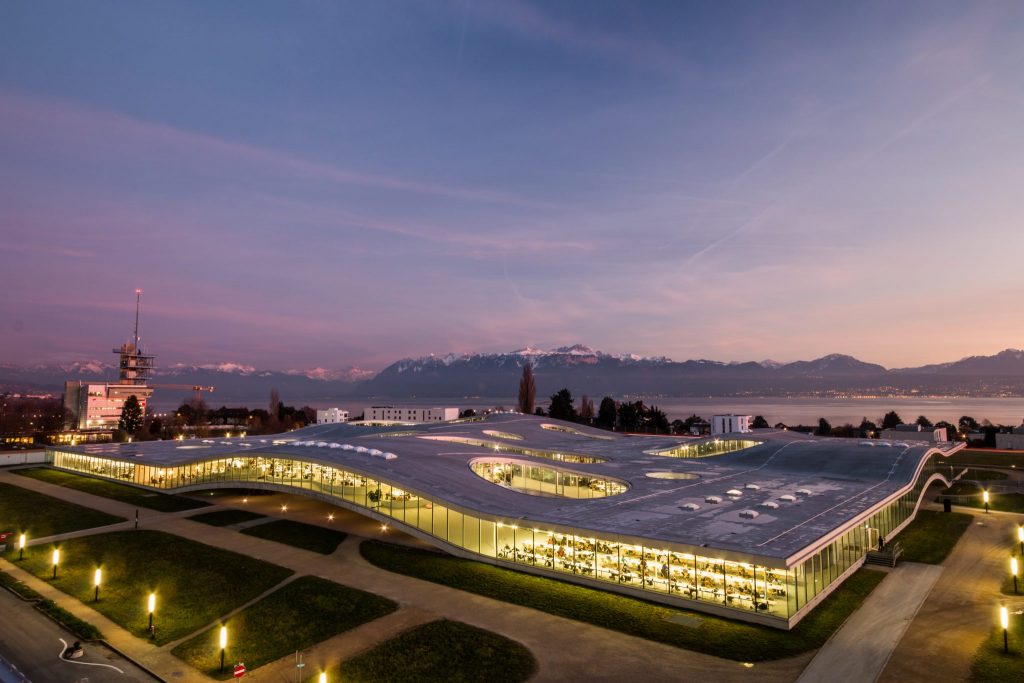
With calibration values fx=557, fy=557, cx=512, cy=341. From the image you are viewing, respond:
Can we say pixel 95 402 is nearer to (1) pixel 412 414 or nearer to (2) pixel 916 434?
(1) pixel 412 414

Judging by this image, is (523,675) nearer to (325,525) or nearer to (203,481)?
(325,525)

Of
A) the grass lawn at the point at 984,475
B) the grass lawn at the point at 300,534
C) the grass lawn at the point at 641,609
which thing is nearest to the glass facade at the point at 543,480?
the grass lawn at the point at 300,534

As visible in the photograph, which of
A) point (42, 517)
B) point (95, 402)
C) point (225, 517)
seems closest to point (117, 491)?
point (42, 517)

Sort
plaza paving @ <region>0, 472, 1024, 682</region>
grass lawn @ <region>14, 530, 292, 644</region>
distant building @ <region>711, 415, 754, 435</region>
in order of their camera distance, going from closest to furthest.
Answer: plaza paving @ <region>0, 472, 1024, 682</region>, grass lawn @ <region>14, 530, 292, 644</region>, distant building @ <region>711, 415, 754, 435</region>

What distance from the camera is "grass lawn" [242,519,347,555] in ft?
127

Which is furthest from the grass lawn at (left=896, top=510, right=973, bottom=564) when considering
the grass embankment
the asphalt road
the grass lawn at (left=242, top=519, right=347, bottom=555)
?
the grass embankment

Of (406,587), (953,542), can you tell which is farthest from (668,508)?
(953,542)

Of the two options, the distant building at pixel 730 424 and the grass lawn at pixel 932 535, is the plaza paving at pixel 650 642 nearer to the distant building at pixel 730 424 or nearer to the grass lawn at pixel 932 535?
the grass lawn at pixel 932 535

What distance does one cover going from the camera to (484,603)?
27734 millimetres

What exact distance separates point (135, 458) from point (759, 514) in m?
61.2

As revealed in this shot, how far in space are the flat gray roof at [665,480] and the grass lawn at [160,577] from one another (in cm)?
958

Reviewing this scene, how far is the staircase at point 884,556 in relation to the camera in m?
33.5

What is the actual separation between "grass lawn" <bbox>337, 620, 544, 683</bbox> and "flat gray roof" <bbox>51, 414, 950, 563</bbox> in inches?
341

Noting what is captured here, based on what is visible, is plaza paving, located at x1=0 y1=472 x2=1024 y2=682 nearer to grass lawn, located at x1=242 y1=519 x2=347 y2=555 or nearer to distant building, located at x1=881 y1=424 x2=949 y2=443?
grass lawn, located at x1=242 y1=519 x2=347 y2=555
